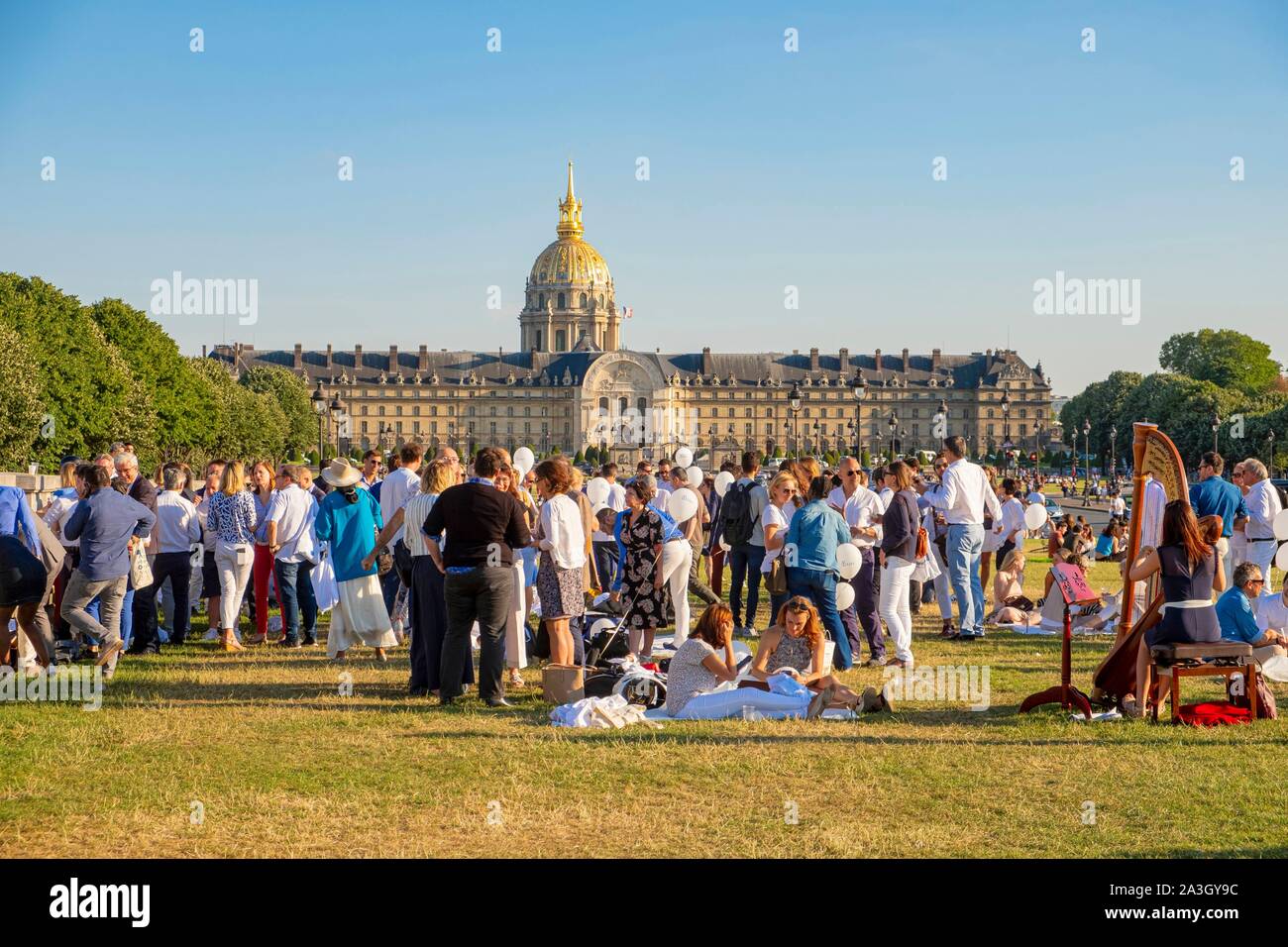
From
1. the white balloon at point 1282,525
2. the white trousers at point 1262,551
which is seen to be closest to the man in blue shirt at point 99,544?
the white balloon at point 1282,525

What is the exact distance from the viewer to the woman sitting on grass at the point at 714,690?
9.21 meters

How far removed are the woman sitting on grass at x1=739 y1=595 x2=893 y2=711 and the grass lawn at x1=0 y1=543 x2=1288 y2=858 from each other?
25 cm

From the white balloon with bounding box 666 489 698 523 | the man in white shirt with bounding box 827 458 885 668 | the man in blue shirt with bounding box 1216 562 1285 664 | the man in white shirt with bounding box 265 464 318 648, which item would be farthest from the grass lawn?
the white balloon with bounding box 666 489 698 523

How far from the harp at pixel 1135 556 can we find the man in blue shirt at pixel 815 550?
239 centimetres

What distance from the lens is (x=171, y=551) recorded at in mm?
12719

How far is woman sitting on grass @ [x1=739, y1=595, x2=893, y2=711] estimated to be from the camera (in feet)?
30.8

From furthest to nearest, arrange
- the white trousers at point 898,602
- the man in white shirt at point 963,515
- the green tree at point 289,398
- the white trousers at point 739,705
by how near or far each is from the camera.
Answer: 1. the green tree at point 289,398
2. the man in white shirt at point 963,515
3. the white trousers at point 898,602
4. the white trousers at point 739,705

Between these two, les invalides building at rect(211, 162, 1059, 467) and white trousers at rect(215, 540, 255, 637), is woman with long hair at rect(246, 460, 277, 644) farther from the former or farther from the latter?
les invalides building at rect(211, 162, 1059, 467)

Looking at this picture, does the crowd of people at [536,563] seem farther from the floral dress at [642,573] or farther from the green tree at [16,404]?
the green tree at [16,404]

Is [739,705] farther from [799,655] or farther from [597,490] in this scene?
[597,490]

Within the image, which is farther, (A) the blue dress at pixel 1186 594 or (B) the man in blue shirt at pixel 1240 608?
(B) the man in blue shirt at pixel 1240 608
